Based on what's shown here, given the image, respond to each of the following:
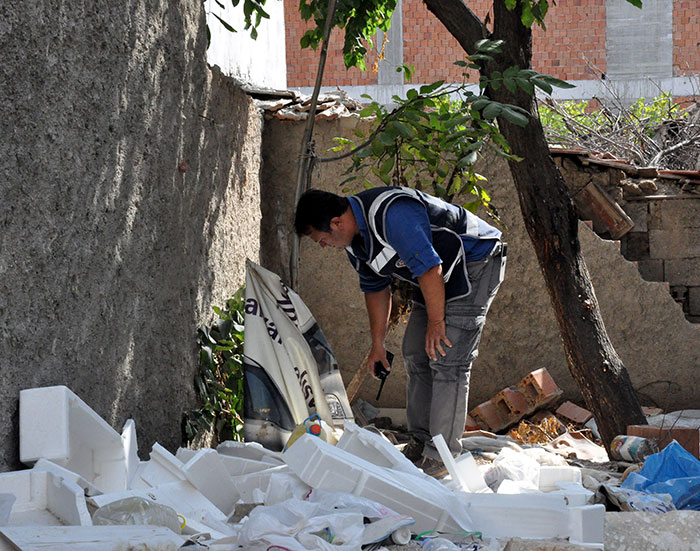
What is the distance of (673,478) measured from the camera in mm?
3297

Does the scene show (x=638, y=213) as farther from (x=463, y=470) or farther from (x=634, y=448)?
(x=463, y=470)

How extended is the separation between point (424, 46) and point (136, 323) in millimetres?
17270

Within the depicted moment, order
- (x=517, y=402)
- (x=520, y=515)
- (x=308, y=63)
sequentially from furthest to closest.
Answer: (x=308, y=63), (x=517, y=402), (x=520, y=515)

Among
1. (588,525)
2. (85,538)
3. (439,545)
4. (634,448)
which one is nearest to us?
(85,538)

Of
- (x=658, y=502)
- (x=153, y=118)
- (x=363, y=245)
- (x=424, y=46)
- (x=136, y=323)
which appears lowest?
(x=658, y=502)

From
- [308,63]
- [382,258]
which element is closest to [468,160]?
[382,258]

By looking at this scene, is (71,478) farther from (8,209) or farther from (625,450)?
(625,450)

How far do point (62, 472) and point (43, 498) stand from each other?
0.29 feet

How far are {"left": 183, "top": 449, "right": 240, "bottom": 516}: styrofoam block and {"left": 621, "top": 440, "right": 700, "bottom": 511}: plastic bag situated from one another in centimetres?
157

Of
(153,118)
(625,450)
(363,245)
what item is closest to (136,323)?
(153,118)

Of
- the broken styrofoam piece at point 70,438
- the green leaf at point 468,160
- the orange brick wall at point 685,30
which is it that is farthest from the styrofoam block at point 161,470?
the orange brick wall at point 685,30

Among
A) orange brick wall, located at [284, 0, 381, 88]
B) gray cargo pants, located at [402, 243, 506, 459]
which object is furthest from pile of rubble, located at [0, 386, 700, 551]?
orange brick wall, located at [284, 0, 381, 88]

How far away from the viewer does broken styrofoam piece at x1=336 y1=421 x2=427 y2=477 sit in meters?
3.03

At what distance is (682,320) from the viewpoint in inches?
233
